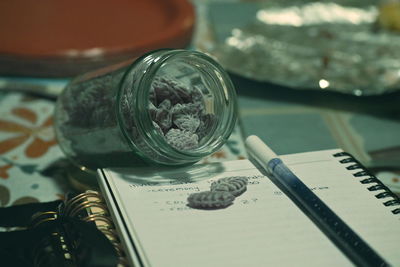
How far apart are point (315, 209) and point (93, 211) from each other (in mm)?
182

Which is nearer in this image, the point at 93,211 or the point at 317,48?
the point at 93,211

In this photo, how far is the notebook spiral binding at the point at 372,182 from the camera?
18.1 inches

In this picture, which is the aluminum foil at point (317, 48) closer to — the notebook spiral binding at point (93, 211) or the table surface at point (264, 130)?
the table surface at point (264, 130)

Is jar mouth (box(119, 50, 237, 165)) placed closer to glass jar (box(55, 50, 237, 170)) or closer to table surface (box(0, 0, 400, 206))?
glass jar (box(55, 50, 237, 170))

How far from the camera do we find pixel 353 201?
46 centimetres

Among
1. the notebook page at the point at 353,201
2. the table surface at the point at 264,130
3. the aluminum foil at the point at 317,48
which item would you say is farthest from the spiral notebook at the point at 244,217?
the aluminum foil at the point at 317,48

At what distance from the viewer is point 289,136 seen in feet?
2.14

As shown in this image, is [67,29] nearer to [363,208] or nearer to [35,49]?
[35,49]

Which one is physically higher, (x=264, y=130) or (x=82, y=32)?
(x=82, y=32)

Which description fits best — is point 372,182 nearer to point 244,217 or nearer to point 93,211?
point 244,217

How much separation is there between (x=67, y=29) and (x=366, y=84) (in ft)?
1.38

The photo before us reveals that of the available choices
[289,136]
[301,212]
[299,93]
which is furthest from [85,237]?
[299,93]

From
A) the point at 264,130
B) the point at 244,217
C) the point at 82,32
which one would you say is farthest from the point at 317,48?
the point at 244,217

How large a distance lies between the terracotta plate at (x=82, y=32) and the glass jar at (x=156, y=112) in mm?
185
